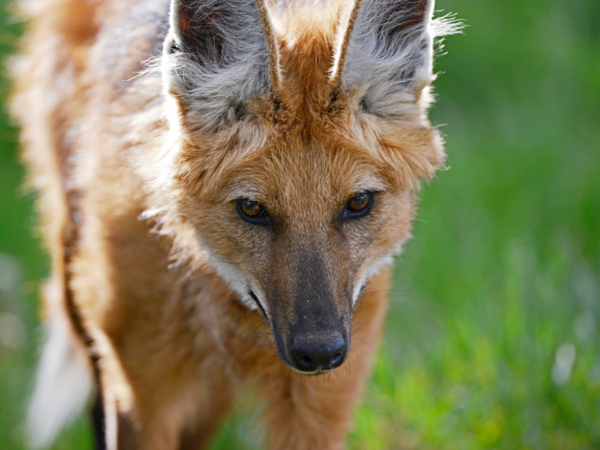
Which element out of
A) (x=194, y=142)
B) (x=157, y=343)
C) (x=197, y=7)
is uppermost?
(x=197, y=7)

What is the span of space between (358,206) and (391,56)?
543mm

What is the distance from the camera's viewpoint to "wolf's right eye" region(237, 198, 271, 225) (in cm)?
209

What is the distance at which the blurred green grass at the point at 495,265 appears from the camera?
3270 mm

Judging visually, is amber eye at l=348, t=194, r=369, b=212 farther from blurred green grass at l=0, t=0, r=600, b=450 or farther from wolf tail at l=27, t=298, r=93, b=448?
wolf tail at l=27, t=298, r=93, b=448

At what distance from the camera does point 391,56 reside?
221 cm

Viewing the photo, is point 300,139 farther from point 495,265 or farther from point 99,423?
point 495,265

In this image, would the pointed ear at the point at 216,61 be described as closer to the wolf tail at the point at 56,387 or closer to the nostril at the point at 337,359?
the nostril at the point at 337,359

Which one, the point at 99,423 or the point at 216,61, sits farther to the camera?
the point at 99,423

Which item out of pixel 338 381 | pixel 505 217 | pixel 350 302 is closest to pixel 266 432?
pixel 338 381

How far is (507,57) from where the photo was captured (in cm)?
598

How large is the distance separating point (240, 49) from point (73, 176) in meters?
1.49

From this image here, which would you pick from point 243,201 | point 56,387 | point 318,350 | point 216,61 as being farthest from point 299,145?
point 56,387

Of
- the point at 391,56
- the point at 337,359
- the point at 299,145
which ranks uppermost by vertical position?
the point at 391,56

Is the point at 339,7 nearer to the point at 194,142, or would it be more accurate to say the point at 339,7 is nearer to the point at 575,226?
the point at 194,142
